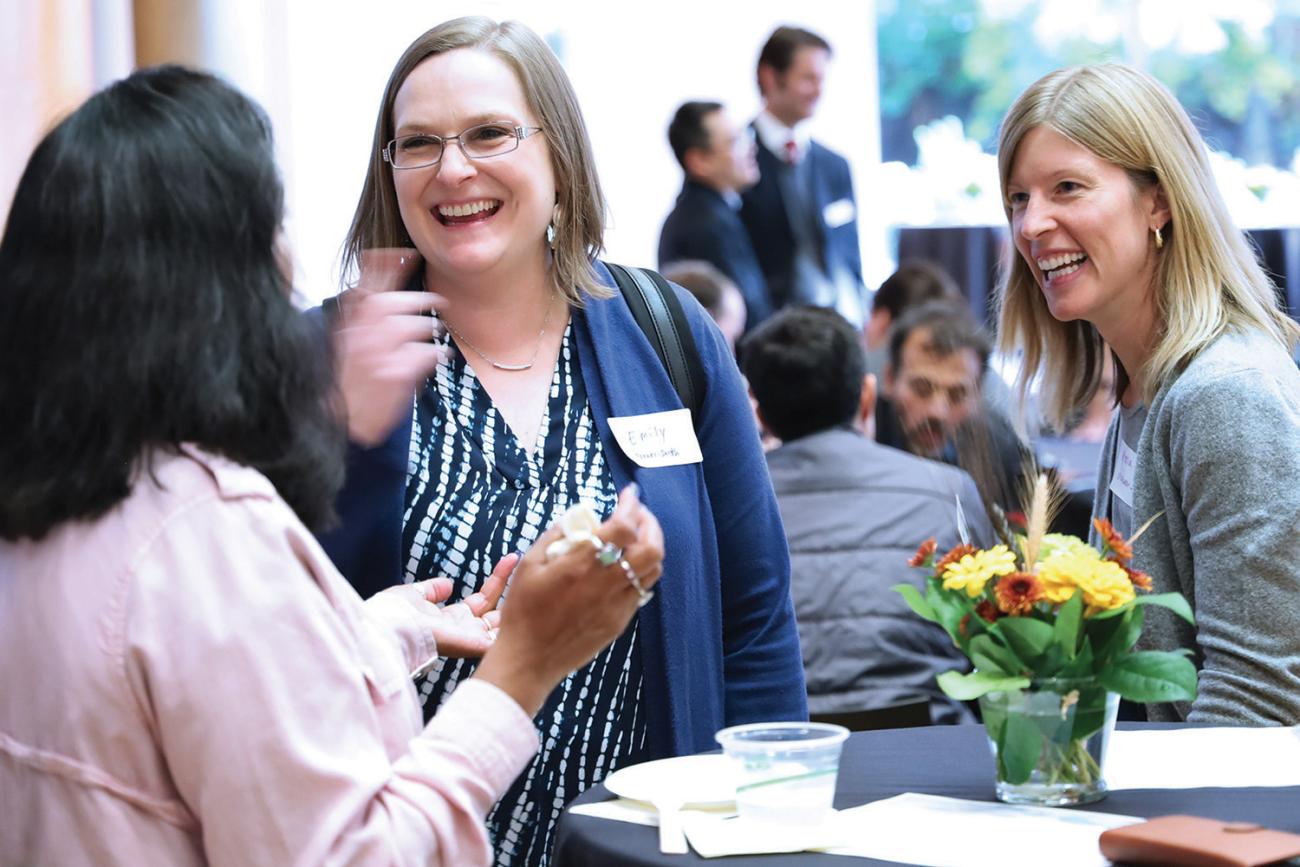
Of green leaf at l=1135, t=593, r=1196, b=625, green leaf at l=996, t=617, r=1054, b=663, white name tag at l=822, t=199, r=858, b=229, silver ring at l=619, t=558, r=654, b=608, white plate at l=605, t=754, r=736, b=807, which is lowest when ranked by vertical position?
white plate at l=605, t=754, r=736, b=807

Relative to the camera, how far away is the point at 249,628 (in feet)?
3.75

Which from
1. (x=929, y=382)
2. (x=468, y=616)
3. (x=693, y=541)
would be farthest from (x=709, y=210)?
(x=468, y=616)

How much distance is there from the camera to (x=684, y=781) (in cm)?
162

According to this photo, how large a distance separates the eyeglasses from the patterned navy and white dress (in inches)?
12.4

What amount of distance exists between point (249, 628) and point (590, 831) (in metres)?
0.49

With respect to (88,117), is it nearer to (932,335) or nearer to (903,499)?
(903,499)

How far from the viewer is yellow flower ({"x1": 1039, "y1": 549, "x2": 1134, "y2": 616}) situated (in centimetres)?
151

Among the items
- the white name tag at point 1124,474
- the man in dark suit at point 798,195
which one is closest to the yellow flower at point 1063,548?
the white name tag at point 1124,474

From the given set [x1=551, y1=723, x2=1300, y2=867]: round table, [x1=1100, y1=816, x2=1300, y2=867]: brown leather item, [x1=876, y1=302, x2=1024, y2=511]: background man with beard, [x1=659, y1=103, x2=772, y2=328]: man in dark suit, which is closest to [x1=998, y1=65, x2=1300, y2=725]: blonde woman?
[x1=551, y1=723, x2=1300, y2=867]: round table

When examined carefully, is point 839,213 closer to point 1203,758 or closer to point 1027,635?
point 1203,758

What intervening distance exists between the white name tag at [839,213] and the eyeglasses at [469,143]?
4.98m

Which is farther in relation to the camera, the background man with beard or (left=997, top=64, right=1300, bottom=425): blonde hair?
the background man with beard

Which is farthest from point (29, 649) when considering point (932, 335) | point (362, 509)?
point (932, 335)

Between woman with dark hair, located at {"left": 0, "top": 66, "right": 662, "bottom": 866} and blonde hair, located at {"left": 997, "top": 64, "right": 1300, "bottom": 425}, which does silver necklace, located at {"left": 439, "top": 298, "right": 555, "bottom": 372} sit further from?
woman with dark hair, located at {"left": 0, "top": 66, "right": 662, "bottom": 866}
